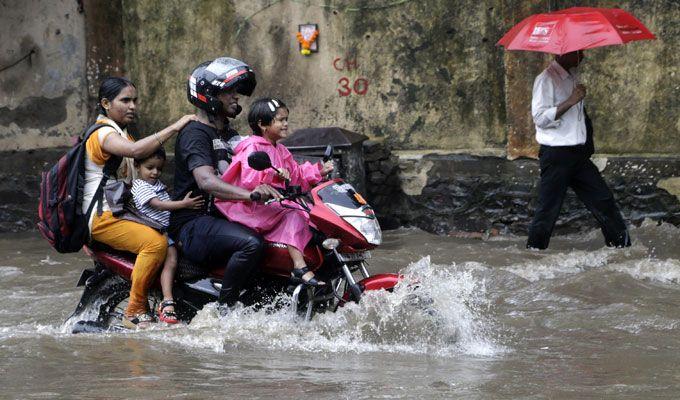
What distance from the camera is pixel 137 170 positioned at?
21.9ft

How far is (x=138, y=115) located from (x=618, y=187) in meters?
5.35

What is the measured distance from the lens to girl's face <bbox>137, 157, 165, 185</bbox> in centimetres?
657

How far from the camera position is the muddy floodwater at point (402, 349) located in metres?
5.25

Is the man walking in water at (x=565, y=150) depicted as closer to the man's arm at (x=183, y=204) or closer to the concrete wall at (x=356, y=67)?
the concrete wall at (x=356, y=67)

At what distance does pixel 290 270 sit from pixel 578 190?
381cm

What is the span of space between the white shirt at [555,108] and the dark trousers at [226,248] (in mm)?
3607

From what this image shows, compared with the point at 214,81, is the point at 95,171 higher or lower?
lower

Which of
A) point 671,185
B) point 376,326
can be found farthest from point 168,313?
point 671,185

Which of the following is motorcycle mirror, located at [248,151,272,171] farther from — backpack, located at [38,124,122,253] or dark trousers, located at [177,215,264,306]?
backpack, located at [38,124,122,253]

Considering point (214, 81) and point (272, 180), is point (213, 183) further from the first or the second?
point (214, 81)

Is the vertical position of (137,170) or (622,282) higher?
(137,170)

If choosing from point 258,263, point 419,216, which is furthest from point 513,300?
point 419,216

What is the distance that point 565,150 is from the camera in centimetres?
903

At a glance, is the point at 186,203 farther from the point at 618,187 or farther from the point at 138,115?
the point at 138,115
